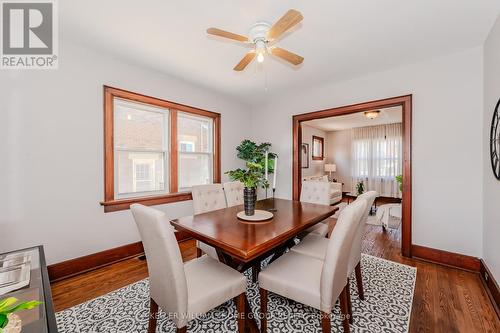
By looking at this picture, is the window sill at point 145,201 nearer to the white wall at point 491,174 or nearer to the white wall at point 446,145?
the white wall at point 446,145

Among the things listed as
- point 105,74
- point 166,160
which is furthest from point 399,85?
point 105,74

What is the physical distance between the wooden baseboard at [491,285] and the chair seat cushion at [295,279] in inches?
64.7

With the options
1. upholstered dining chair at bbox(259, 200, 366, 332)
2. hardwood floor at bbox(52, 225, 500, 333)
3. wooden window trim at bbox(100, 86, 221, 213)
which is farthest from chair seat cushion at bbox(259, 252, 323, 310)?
wooden window trim at bbox(100, 86, 221, 213)

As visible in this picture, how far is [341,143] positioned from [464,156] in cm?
568

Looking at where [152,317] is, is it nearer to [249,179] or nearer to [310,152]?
[249,179]

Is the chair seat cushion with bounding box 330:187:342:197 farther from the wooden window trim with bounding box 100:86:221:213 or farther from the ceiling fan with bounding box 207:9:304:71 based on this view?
the ceiling fan with bounding box 207:9:304:71

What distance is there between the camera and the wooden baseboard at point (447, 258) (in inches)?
98.3

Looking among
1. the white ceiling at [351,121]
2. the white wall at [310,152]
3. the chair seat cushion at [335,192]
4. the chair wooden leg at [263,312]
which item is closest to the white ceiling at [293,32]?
the chair wooden leg at [263,312]

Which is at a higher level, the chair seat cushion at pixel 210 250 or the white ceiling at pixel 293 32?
the white ceiling at pixel 293 32

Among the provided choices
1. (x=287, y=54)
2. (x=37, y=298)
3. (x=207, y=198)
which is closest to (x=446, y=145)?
(x=287, y=54)

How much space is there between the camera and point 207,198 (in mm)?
2645

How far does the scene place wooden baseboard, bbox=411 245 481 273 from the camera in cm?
250

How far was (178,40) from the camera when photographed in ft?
7.72

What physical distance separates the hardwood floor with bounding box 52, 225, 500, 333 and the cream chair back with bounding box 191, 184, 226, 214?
32.6 inches
